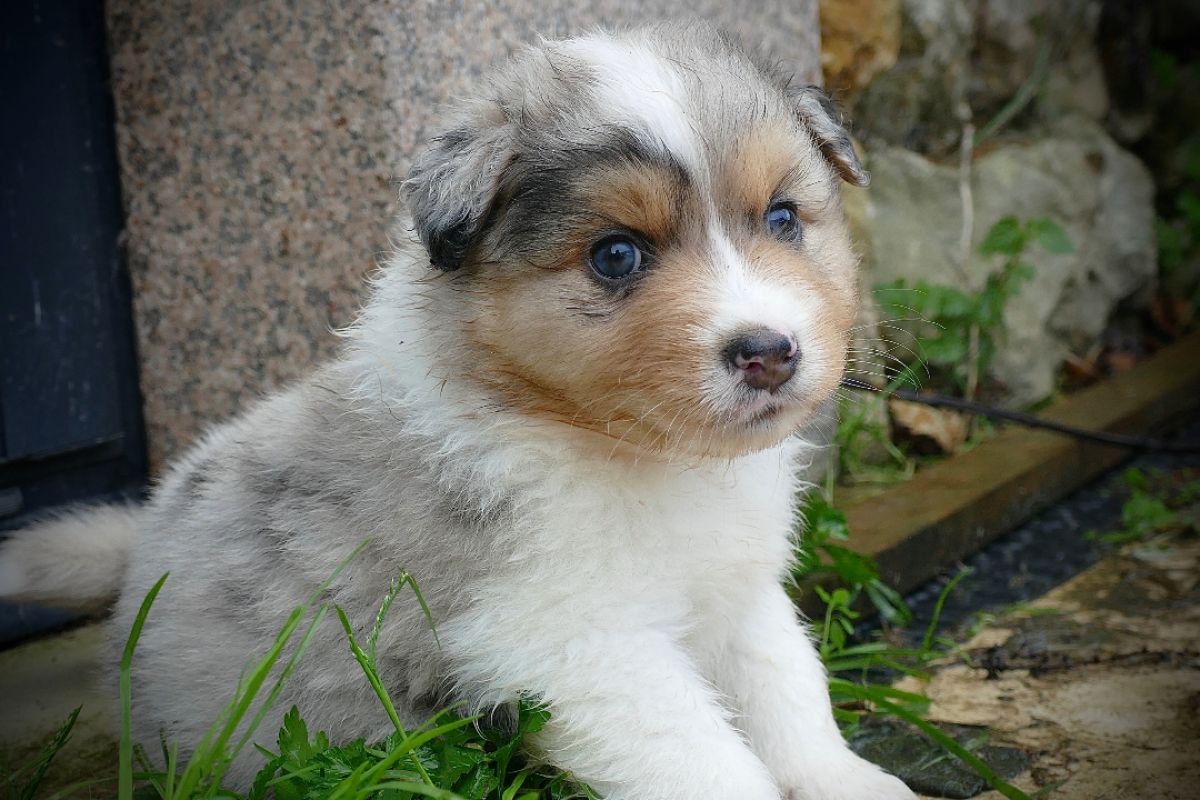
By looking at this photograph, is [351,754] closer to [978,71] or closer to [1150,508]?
→ [1150,508]

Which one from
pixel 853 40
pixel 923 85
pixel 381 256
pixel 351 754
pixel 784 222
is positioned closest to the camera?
pixel 351 754

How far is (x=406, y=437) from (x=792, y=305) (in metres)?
0.85

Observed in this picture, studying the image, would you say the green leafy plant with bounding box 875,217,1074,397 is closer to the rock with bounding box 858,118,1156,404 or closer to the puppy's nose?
the rock with bounding box 858,118,1156,404

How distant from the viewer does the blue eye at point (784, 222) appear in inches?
96.7

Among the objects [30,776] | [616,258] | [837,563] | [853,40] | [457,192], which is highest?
[853,40]

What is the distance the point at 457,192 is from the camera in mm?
2289

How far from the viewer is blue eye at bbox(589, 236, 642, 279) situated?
230cm

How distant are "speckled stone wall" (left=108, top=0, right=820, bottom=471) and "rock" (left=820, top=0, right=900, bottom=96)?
1.77 feet

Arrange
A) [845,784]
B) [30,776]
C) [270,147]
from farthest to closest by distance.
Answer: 1. [270,147]
2. [30,776]
3. [845,784]

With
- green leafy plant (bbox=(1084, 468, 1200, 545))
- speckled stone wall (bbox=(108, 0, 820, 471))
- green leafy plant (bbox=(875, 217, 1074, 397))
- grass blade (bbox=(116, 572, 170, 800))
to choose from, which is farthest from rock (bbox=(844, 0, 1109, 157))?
grass blade (bbox=(116, 572, 170, 800))

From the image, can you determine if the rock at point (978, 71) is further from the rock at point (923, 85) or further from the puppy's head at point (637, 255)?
the puppy's head at point (637, 255)

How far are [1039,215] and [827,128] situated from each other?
→ 11.0 feet

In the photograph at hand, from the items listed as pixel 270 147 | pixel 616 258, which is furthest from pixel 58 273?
pixel 616 258

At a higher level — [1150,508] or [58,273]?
[58,273]
